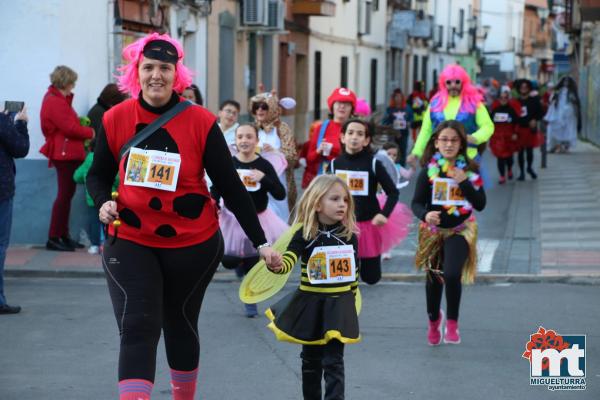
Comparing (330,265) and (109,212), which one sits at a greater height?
(109,212)

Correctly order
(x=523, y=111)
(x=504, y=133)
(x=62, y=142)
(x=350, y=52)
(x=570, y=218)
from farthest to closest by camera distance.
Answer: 1. (x=350, y=52)
2. (x=523, y=111)
3. (x=504, y=133)
4. (x=570, y=218)
5. (x=62, y=142)

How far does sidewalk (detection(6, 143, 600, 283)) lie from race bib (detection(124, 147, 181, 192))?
580 centimetres

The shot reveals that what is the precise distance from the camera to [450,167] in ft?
25.6

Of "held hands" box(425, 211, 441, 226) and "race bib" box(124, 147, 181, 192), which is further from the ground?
"race bib" box(124, 147, 181, 192)

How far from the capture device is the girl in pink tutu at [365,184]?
8.77 metres

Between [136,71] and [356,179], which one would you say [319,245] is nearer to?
[136,71]

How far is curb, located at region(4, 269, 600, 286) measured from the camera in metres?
10.7

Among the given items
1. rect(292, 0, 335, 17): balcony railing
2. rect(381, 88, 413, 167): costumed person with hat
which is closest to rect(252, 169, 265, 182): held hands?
rect(381, 88, 413, 167): costumed person with hat

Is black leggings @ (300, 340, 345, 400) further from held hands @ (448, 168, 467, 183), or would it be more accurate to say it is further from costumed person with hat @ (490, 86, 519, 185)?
costumed person with hat @ (490, 86, 519, 185)

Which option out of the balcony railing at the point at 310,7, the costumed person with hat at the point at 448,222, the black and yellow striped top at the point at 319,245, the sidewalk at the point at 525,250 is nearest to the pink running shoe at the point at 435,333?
the costumed person with hat at the point at 448,222

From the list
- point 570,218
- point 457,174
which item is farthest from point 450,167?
point 570,218

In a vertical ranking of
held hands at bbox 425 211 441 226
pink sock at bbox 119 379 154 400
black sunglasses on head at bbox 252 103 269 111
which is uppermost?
black sunglasses on head at bbox 252 103 269 111

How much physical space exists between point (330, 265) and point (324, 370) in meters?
0.55

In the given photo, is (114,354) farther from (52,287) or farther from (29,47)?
(29,47)
